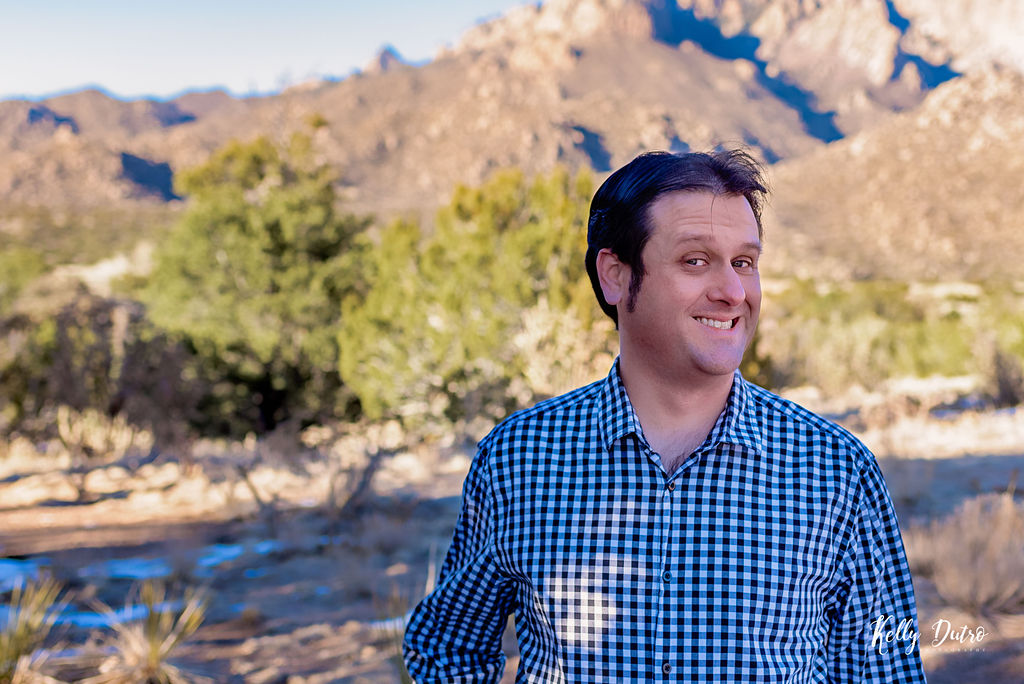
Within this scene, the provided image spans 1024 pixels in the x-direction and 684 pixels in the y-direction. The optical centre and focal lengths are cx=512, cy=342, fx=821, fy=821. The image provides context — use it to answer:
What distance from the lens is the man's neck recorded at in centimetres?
156

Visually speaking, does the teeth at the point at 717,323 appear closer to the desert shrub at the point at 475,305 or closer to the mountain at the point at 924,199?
the desert shrub at the point at 475,305

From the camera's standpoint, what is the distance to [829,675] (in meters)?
1.55

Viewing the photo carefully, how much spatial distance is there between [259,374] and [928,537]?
12706mm

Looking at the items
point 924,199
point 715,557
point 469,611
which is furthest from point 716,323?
point 924,199

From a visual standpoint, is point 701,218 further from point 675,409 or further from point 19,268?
point 19,268

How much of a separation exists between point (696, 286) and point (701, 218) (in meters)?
0.13

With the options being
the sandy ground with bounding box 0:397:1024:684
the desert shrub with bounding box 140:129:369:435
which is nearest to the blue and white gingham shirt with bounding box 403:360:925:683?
the sandy ground with bounding box 0:397:1024:684

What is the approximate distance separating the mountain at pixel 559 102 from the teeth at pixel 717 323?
45698mm

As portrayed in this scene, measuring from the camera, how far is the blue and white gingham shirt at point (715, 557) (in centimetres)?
147

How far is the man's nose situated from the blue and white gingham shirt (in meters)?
0.18

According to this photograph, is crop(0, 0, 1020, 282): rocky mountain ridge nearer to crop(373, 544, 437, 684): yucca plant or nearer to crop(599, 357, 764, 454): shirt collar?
crop(373, 544, 437, 684): yucca plant

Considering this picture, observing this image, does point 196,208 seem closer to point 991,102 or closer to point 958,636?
point 958,636

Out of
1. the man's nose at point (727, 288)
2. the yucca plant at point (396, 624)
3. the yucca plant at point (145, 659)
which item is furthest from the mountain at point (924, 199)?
the man's nose at point (727, 288)

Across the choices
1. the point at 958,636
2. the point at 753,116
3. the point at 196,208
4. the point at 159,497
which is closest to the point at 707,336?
the point at 958,636
